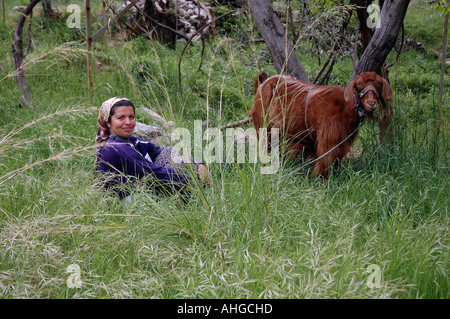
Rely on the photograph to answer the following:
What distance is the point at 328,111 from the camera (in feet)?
13.1

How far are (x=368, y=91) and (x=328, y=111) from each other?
0.46 metres

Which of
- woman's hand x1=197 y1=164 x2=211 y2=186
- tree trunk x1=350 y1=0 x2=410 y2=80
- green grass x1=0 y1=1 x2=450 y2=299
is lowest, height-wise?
green grass x1=0 y1=1 x2=450 y2=299

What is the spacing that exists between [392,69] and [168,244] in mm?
7565

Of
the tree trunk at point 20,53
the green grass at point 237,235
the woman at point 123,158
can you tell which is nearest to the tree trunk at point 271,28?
the green grass at point 237,235

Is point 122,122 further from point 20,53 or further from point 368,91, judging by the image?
point 20,53

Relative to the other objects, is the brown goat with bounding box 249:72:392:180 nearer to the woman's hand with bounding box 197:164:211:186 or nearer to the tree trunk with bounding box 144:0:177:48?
the woman's hand with bounding box 197:164:211:186

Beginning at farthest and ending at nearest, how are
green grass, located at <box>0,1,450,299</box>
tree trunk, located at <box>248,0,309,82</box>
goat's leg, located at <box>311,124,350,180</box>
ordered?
tree trunk, located at <box>248,0,309,82</box>
goat's leg, located at <box>311,124,350,180</box>
green grass, located at <box>0,1,450,299</box>

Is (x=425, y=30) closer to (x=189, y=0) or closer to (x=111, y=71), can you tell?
(x=189, y=0)

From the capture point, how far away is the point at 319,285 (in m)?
2.30

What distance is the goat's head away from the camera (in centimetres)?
360

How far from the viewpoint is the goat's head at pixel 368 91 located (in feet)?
11.8

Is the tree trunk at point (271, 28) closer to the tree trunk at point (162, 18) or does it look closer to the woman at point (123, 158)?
the woman at point (123, 158)

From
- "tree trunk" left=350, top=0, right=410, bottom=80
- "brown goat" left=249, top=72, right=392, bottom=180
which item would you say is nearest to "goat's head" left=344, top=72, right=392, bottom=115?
"brown goat" left=249, top=72, right=392, bottom=180

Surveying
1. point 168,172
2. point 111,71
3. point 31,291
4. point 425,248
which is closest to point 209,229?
point 168,172
